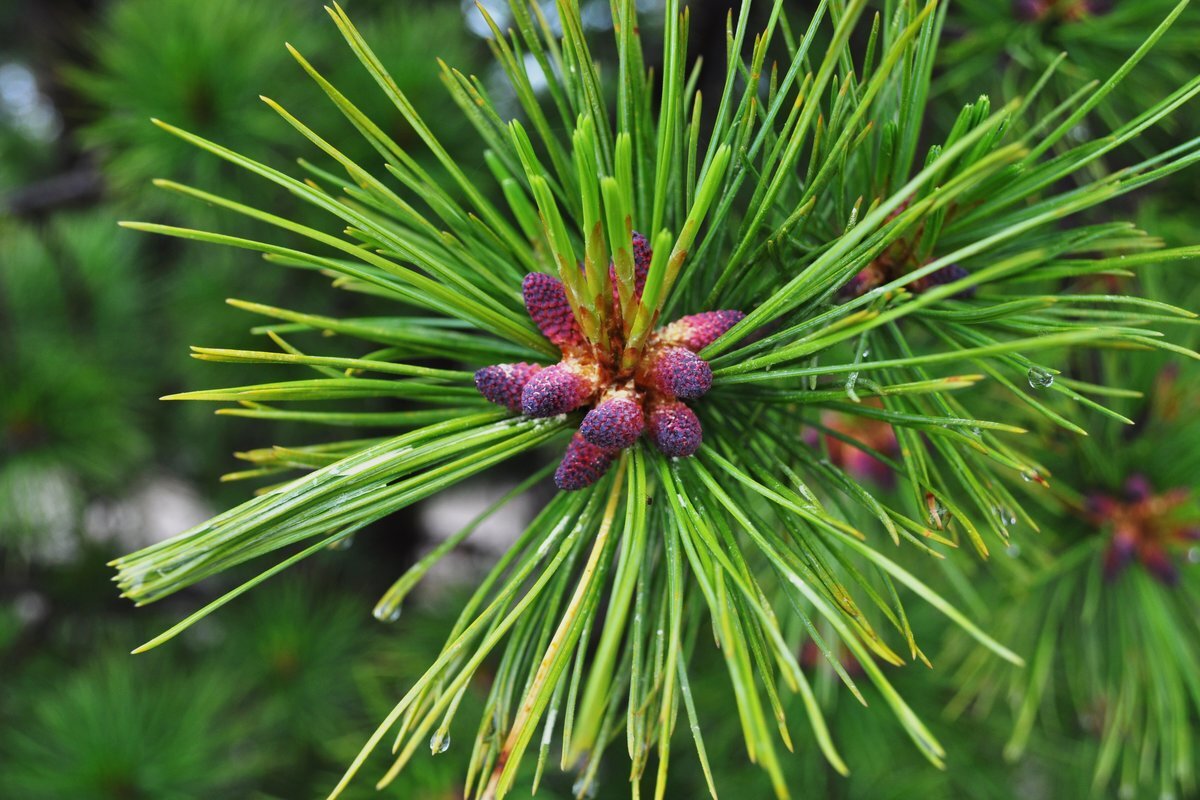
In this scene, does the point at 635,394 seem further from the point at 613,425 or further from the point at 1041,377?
the point at 1041,377

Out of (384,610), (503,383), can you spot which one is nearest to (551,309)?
(503,383)

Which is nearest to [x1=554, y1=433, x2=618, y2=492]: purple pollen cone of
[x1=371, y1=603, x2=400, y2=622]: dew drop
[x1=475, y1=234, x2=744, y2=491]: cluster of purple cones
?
[x1=475, y1=234, x2=744, y2=491]: cluster of purple cones

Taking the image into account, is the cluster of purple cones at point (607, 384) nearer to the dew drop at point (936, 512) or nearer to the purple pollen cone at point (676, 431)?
the purple pollen cone at point (676, 431)

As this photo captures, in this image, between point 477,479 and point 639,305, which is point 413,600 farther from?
point 639,305

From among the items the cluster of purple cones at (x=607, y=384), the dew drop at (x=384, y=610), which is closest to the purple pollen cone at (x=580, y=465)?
the cluster of purple cones at (x=607, y=384)

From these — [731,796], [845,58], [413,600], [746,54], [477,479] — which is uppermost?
[746,54]

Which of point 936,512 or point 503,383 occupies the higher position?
point 503,383

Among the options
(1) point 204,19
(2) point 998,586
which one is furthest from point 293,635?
(2) point 998,586
